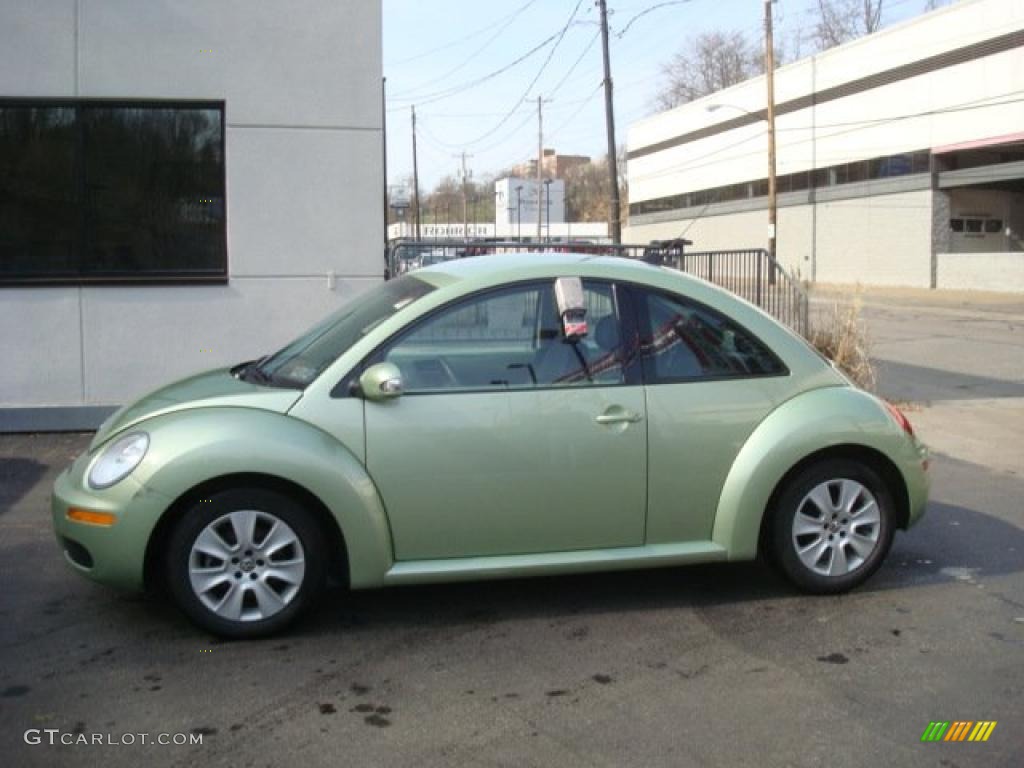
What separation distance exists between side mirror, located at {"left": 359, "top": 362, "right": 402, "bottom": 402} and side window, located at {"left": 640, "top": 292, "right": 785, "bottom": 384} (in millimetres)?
1196

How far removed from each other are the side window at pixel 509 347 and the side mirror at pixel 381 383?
0.13 m

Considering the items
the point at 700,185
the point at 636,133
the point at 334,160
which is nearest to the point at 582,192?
the point at 636,133

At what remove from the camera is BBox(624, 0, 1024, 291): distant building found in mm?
40000

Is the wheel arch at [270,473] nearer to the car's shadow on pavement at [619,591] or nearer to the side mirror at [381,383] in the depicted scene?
the side mirror at [381,383]

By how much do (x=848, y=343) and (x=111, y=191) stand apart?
807 centimetres

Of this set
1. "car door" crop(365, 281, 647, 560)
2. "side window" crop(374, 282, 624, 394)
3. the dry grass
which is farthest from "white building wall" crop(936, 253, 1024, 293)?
"car door" crop(365, 281, 647, 560)

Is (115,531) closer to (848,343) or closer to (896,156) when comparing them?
(848,343)

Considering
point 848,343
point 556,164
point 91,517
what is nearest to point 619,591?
point 91,517

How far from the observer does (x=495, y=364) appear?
4918 millimetres

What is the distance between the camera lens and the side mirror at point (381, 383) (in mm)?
4609

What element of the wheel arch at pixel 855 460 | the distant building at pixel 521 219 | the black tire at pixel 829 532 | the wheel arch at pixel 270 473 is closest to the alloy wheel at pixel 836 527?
the black tire at pixel 829 532

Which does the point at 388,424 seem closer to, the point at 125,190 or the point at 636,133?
the point at 125,190

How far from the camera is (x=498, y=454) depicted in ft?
15.6

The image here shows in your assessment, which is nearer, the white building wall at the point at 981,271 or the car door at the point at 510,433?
the car door at the point at 510,433
